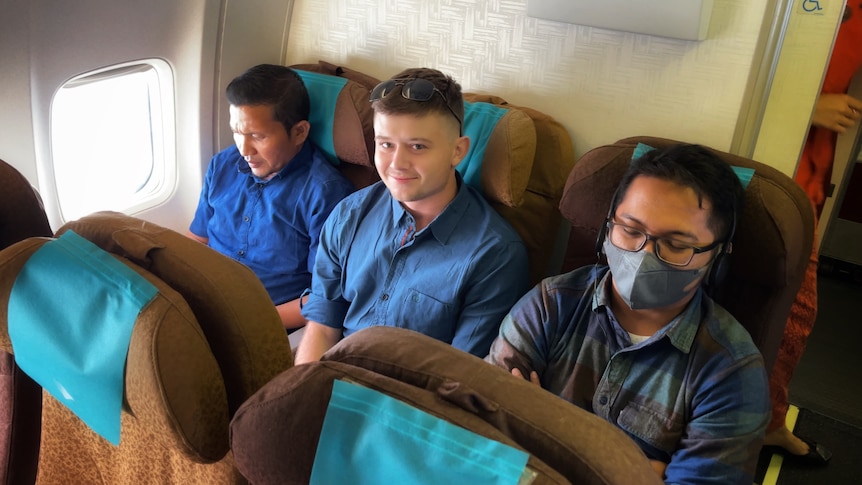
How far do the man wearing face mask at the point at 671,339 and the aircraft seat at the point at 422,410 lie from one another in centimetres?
74

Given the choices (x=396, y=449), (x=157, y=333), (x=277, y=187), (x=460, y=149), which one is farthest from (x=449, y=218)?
(x=396, y=449)

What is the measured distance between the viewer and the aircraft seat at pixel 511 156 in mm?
2047

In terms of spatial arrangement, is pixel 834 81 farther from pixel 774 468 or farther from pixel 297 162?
pixel 297 162

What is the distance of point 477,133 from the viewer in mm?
2146

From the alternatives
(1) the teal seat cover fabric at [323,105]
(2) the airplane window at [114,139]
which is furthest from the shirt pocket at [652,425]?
(2) the airplane window at [114,139]

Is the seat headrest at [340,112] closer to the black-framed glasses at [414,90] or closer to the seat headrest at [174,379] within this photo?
the black-framed glasses at [414,90]

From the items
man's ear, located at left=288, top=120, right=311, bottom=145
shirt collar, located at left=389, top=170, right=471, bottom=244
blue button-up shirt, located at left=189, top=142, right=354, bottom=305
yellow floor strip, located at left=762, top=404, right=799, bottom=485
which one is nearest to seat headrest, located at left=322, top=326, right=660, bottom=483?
shirt collar, located at left=389, top=170, right=471, bottom=244

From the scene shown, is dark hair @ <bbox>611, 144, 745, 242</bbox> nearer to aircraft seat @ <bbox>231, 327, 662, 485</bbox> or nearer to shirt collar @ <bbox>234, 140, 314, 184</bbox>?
aircraft seat @ <bbox>231, 327, 662, 485</bbox>

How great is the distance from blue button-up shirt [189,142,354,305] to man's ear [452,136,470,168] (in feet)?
2.02

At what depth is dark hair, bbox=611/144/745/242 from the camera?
1.49m

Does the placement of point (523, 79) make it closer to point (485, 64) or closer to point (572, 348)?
point (485, 64)

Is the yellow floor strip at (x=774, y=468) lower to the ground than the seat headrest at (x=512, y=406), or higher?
lower

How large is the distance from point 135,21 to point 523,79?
1418 millimetres

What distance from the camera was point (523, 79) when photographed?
2.37 meters
